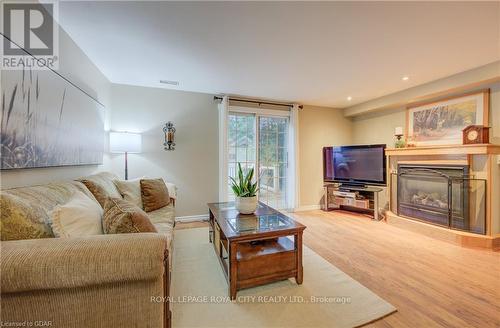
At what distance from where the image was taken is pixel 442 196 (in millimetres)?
2949

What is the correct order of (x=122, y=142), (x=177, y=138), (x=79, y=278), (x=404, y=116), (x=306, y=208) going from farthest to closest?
(x=306, y=208)
(x=404, y=116)
(x=177, y=138)
(x=122, y=142)
(x=79, y=278)

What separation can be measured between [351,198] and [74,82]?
440 centimetres

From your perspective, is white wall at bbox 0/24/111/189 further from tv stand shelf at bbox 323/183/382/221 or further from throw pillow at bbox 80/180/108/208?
tv stand shelf at bbox 323/183/382/221

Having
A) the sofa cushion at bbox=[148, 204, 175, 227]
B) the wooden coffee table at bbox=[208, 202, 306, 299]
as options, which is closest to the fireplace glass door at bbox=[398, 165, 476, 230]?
the wooden coffee table at bbox=[208, 202, 306, 299]

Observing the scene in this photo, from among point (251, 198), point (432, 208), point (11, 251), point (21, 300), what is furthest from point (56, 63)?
point (432, 208)

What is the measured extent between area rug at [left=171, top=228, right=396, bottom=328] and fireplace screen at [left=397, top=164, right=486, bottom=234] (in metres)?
2.08

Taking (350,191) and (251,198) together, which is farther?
(350,191)

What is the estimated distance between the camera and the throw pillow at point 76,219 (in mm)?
1071

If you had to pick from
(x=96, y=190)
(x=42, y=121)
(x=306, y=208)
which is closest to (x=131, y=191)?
(x=96, y=190)

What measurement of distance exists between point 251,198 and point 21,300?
1615 mm

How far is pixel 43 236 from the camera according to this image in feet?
3.40

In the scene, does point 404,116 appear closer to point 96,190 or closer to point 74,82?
point 96,190

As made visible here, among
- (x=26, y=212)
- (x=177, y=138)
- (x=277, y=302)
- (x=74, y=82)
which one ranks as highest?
(x=74, y=82)

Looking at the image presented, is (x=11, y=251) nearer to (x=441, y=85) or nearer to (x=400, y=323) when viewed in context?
(x=400, y=323)
